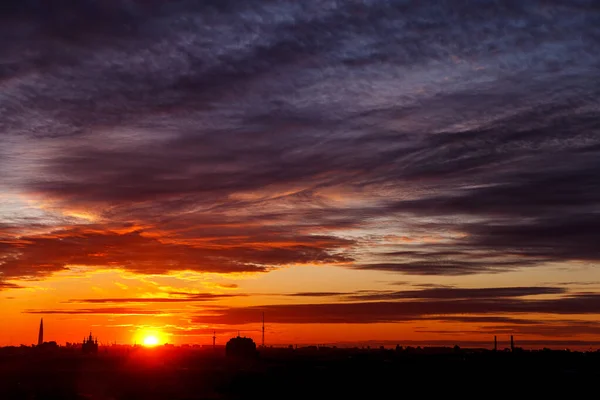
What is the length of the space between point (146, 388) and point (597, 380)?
60.5m

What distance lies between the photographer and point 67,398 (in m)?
70.1

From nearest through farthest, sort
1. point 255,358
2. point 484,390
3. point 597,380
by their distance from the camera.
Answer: point 484,390 → point 597,380 → point 255,358

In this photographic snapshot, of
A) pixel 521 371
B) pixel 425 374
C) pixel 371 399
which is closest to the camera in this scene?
pixel 371 399

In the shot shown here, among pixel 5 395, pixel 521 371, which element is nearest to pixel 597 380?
pixel 521 371

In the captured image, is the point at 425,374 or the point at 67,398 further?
the point at 425,374

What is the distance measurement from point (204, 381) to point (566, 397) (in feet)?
164

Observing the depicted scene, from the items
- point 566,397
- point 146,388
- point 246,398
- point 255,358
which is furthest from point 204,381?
point 255,358

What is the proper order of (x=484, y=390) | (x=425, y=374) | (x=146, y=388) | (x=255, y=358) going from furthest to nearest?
(x=255, y=358), (x=425, y=374), (x=146, y=388), (x=484, y=390)

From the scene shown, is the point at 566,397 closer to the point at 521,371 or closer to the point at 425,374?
the point at 425,374

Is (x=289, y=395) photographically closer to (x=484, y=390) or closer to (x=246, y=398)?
(x=246, y=398)

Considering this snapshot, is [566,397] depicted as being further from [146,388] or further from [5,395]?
[5,395]

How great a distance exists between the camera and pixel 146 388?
8256 cm

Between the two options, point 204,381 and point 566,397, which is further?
point 204,381

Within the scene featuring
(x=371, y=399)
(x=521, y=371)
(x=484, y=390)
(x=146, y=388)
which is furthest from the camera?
(x=521, y=371)
